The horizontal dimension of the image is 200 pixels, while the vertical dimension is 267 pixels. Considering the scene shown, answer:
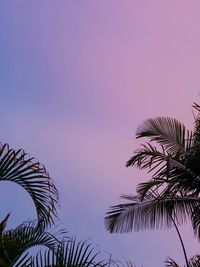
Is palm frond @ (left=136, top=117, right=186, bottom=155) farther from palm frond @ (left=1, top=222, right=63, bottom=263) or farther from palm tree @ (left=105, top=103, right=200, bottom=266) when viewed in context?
palm frond @ (left=1, top=222, right=63, bottom=263)

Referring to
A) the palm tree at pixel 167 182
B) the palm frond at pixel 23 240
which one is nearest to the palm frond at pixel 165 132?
the palm tree at pixel 167 182

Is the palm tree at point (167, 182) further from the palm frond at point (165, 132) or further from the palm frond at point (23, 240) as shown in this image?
the palm frond at point (23, 240)

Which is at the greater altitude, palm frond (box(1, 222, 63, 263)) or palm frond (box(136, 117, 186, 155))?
palm frond (box(136, 117, 186, 155))

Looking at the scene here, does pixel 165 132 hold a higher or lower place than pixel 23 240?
higher

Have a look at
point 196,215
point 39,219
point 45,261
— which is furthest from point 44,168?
point 196,215

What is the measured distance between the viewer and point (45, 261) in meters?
4.00

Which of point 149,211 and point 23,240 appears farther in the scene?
point 149,211

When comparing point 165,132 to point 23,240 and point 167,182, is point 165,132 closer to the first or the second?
point 167,182

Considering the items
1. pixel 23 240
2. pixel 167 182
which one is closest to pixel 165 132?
pixel 167 182

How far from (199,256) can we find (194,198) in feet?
6.05

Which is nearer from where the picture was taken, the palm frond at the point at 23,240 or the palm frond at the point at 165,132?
the palm frond at the point at 23,240

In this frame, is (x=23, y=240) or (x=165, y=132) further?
(x=165, y=132)

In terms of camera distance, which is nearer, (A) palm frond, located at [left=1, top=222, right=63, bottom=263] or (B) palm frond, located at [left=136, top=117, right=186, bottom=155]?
(A) palm frond, located at [left=1, top=222, right=63, bottom=263]

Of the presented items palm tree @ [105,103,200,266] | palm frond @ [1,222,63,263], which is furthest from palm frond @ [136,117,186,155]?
palm frond @ [1,222,63,263]
